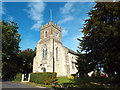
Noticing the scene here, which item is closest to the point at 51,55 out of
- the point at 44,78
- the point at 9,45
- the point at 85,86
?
the point at 44,78

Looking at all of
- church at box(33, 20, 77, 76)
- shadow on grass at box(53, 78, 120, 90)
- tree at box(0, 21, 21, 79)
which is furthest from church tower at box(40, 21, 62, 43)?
shadow on grass at box(53, 78, 120, 90)

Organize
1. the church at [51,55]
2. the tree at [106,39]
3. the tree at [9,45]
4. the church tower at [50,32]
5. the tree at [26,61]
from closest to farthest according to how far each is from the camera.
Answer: the tree at [106,39] → the tree at [9,45] → the church at [51,55] → the church tower at [50,32] → the tree at [26,61]

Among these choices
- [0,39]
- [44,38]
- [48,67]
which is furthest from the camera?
[44,38]

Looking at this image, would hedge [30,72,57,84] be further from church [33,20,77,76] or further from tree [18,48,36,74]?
tree [18,48,36,74]

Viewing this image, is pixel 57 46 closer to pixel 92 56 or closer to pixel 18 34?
pixel 18 34

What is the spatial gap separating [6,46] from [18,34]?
4377mm

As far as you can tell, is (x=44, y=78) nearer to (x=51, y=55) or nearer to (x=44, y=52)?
(x=51, y=55)

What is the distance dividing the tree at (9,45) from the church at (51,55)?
6.29 metres

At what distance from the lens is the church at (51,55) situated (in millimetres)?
23641

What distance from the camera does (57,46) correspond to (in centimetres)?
2648

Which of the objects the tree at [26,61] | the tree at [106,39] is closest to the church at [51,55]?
the tree at [26,61]

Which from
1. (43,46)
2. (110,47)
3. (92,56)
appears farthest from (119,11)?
(43,46)

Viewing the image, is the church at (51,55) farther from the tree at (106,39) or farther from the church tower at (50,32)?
the tree at (106,39)

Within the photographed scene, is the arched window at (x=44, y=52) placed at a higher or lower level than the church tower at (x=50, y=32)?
lower
